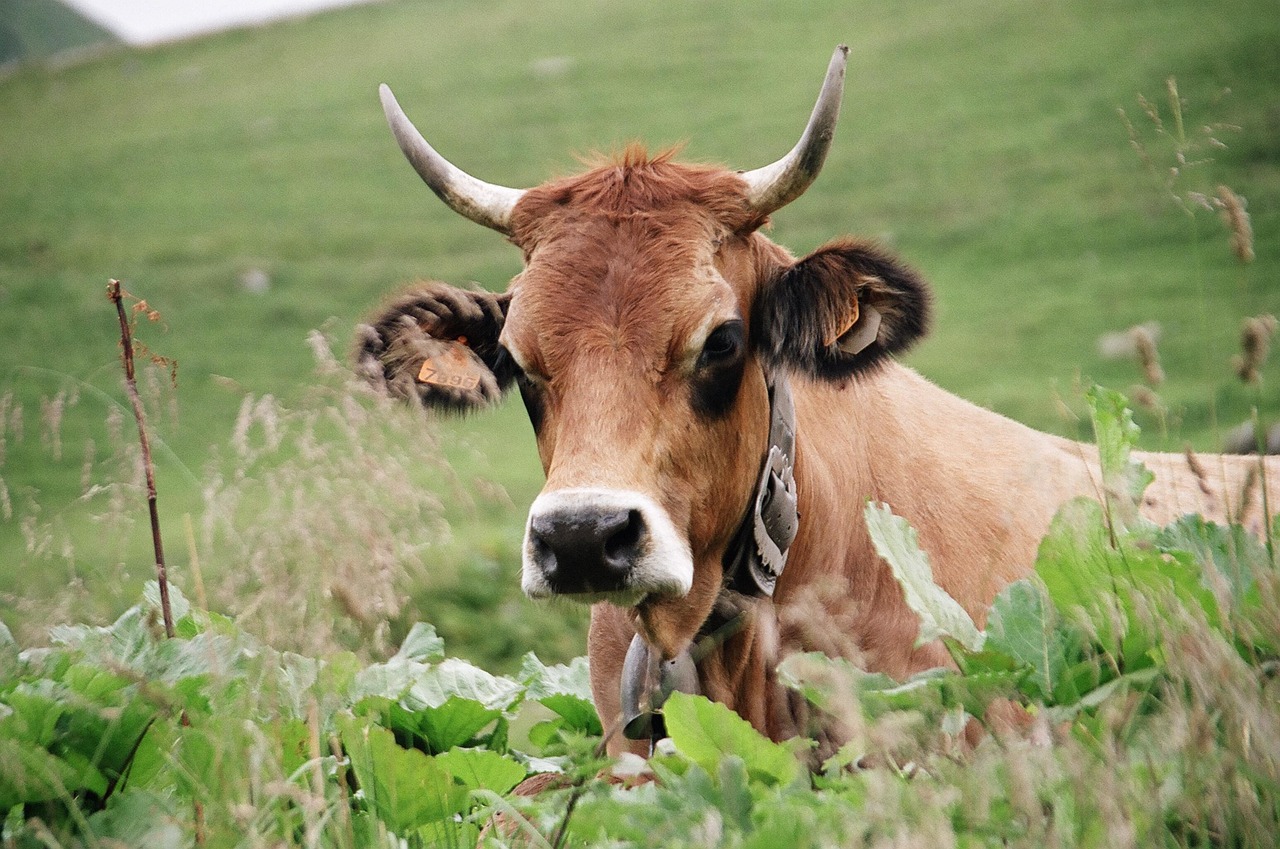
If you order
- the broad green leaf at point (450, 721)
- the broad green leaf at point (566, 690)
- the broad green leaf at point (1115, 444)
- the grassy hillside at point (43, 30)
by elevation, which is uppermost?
the grassy hillside at point (43, 30)

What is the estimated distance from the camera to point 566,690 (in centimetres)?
414

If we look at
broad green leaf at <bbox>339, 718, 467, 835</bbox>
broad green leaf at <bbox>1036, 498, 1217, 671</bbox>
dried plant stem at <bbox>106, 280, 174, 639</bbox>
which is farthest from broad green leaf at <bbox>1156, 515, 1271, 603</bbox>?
dried plant stem at <bbox>106, 280, 174, 639</bbox>

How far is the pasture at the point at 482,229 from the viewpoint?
304 cm

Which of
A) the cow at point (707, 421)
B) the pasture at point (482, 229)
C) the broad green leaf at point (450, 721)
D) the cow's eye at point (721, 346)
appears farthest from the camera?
the cow's eye at point (721, 346)

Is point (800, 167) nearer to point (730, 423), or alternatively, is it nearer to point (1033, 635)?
point (730, 423)

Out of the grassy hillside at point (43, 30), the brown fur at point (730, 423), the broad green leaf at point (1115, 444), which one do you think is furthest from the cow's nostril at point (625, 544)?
the grassy hillside at point (43, 30)

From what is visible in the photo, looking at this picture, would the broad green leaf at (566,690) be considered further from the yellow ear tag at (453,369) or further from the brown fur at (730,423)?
the yellow ear tag at (453,369)

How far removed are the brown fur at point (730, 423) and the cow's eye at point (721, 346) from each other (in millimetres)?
40

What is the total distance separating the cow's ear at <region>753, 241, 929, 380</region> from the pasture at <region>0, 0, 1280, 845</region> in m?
1.14

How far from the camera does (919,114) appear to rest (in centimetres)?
3109

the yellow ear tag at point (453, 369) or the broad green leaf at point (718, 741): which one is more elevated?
the yellow ear tag at point (453, 369)

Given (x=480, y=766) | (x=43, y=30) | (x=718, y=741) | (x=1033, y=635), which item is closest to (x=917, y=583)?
(x=1033, y=635)

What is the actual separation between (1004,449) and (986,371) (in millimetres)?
14301

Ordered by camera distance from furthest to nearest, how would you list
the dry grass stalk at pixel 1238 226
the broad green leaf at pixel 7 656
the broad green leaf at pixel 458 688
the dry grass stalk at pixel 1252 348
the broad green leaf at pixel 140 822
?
the broad green leaf at pixel 458 688 → the broad green leaf at pixel 7 656 → the dry grass stalk at pixel 1238 226 → the broad green leaf at pixel 140 822 → the dry grass stalk at pixel 1252 348
